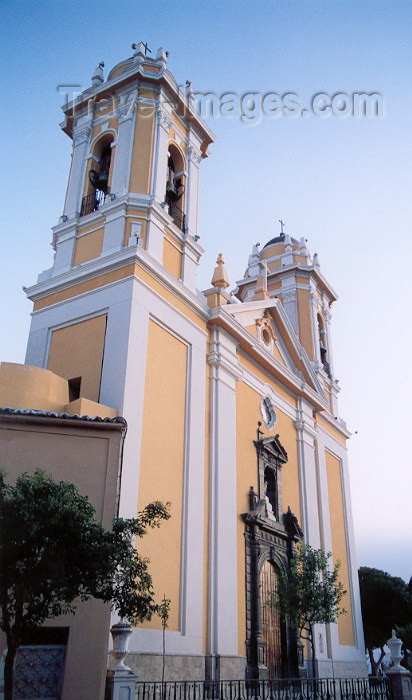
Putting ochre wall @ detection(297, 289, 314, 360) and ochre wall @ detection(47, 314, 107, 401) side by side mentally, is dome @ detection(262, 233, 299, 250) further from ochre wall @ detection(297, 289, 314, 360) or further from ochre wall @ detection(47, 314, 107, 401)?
ochre wall @ detection(47, 314, 107, 401)

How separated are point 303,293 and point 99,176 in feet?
35.1

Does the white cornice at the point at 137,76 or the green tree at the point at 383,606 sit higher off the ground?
the white cornice at the point at 137,76

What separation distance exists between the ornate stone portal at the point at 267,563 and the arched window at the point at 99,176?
7.57 m

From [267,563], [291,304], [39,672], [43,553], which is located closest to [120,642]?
[39,672]

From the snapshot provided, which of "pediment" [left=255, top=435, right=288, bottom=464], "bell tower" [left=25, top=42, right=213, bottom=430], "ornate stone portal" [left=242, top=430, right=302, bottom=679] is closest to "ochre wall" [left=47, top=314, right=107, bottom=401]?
"bell tower" [left=25, top=42, right=213, bottom=430]

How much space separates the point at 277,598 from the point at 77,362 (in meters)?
7.57

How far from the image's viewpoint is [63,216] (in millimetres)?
16781

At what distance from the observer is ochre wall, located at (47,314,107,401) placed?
13.3 m

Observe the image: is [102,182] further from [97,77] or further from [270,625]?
[270,625]

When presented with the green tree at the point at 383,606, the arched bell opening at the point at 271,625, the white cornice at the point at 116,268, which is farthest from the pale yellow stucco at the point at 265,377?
the green tree at the point at 383,606

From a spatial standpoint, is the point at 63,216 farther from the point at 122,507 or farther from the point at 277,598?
the point at 277,598

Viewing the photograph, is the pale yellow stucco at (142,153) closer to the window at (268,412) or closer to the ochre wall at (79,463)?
the window at (268,412)

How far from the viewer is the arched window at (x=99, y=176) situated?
1675 cm

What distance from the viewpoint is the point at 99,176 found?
17359 millimetres
